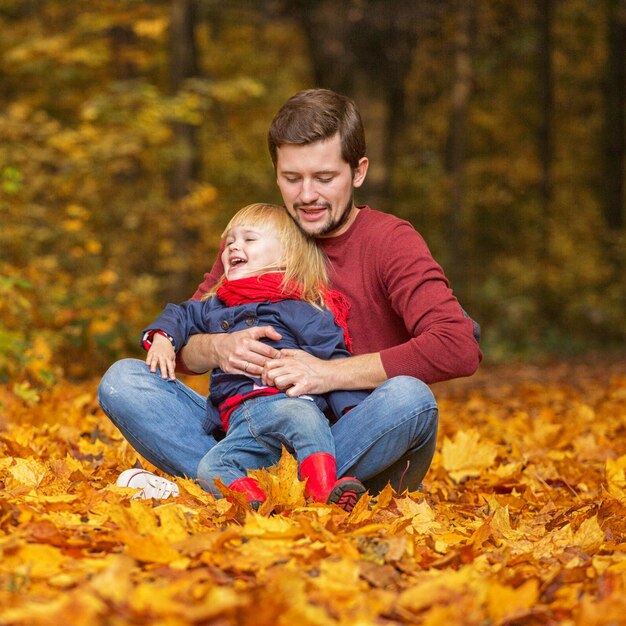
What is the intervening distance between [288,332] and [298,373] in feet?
0.85

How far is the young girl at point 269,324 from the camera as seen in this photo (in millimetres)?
2938

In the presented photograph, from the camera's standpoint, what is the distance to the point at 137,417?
3.20 metres

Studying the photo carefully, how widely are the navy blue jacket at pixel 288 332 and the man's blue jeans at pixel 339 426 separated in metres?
0.09

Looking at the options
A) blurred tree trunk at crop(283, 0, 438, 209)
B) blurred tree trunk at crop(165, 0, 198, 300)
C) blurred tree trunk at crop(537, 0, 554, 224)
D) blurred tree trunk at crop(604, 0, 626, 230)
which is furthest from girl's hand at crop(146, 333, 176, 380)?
blurred tree trunk at crop(537, 0, 554, 224)

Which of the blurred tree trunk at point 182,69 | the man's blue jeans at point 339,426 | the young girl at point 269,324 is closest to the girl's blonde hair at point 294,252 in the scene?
the young girl at point 269,324

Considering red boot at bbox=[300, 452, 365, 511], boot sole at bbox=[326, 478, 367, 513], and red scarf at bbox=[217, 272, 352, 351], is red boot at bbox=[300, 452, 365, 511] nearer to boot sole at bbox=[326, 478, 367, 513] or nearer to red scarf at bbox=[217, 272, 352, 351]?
boot sole at bbox=[326, 478, 367, 513]

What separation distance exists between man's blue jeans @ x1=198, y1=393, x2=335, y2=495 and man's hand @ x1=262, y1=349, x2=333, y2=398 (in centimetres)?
4

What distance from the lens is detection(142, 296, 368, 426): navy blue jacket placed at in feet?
10.4

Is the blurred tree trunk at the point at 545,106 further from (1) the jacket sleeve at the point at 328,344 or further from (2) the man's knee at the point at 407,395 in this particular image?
(2) the man's knee at the point at 407,395

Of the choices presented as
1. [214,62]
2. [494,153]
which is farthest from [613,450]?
[494,153]

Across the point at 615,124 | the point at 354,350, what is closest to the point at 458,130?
the point at 615,124

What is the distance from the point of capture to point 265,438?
3021mm

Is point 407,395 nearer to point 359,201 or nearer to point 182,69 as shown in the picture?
point 359,201

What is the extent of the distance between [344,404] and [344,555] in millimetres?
966
